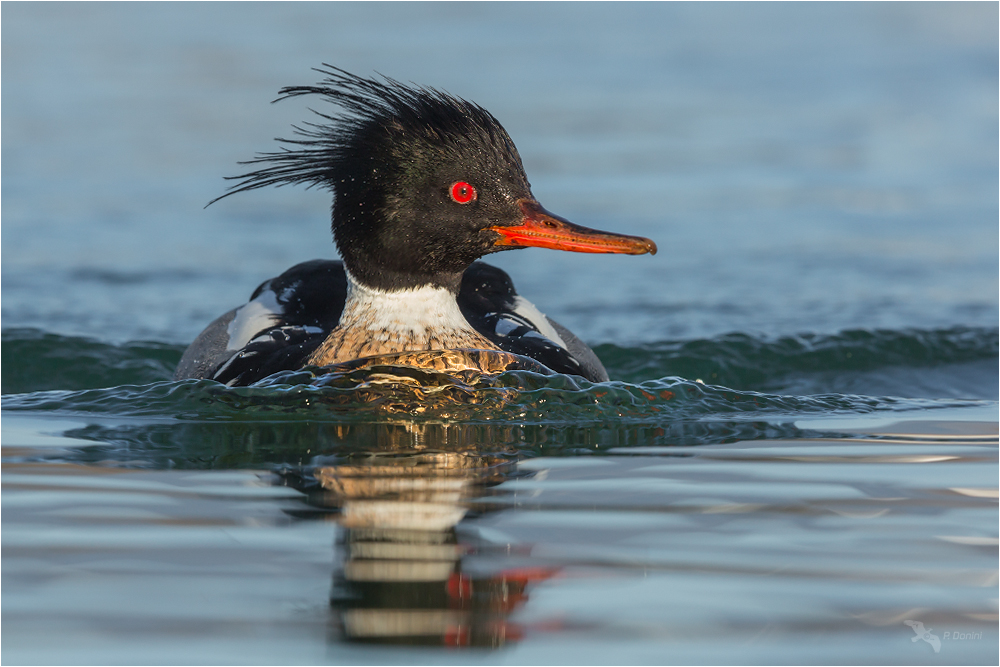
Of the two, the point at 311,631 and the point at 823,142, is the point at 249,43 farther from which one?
the point at 311,631

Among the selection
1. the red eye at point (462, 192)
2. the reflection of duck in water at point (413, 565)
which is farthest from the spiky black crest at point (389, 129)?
the reflection of duck in water at point (413, 565)

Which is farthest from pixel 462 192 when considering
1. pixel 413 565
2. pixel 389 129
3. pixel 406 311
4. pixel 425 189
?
pixel 413 565

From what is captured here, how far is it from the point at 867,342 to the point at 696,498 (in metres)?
4.43

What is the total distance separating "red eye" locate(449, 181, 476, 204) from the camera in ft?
18.3

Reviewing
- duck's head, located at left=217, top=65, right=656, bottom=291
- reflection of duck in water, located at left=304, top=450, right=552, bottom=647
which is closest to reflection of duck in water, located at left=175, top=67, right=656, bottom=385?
duck's head, located at left=217, top=65, right=656, bottom=291

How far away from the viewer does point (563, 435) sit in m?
4.98

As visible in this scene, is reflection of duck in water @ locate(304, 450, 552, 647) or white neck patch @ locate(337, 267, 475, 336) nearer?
Answer: reflection of duck in water @ locate(304, 450, 552, 647)

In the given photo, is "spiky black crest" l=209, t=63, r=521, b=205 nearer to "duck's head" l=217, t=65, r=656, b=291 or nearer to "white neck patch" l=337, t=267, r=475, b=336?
"duck's head" l=217, t=65, r=656, b=291

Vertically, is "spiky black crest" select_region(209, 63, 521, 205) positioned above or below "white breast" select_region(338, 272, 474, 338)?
above

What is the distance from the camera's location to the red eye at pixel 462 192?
5.58 m

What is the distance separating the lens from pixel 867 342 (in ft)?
26.8

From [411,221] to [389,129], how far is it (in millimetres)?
415

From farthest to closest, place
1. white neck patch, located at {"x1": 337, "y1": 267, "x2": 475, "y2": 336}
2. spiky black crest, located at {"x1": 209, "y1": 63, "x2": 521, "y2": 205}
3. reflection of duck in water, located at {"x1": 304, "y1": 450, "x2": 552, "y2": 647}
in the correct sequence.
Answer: white neck patch, located at {"x1": 337, "y1": 267, "x2": 475, "y2": 336} < spiky black crest, located at {"x1": 209, "y1": 63, "x2": 521, "y2": 205} < reflection of duck in water, located at {"x1": 304, "y1": 450, "x2": 552, "y2": 647}

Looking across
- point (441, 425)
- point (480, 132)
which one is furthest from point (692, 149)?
point (441, 425)
